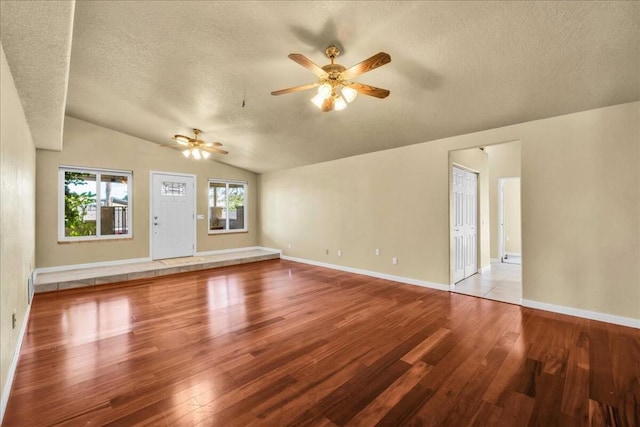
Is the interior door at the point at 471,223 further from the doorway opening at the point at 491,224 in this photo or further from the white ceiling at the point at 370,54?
the white ceiling at the point at 370,54

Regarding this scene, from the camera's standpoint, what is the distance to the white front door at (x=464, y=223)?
192 inches

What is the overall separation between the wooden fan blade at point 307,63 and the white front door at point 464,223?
10.7 feet

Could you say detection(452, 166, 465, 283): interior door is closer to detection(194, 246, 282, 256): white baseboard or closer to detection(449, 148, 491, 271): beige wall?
detection(449, 148, 491, 271): beige wall

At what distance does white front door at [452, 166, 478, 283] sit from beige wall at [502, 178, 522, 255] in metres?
3.24

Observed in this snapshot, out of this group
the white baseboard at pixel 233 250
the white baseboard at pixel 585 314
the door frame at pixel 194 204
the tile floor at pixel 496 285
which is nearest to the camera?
the white baseboard at pixel 585 314

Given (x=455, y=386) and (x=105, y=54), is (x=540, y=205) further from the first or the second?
(x=105, y=54)

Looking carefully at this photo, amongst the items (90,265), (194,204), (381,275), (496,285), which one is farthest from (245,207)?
(496,285)

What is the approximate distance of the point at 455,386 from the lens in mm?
2098

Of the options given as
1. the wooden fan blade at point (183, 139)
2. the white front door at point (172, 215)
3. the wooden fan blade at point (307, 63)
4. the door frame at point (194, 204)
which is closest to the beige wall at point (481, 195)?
the wooden fan blade at point (307, 63)

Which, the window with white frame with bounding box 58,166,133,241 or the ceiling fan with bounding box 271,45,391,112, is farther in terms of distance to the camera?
the window with white frame with bounding box 58,166,133,241

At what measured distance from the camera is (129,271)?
545cm

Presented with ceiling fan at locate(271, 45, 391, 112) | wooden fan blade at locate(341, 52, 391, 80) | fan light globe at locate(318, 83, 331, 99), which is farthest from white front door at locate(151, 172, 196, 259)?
wooden fan blade at locate(341, 52, 391, 80)

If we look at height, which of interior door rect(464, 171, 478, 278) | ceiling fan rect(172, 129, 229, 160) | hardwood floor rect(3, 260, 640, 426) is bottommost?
hardwood floor rect(3, 260, 640, 426)

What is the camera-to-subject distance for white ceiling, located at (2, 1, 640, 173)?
224 centimetres
